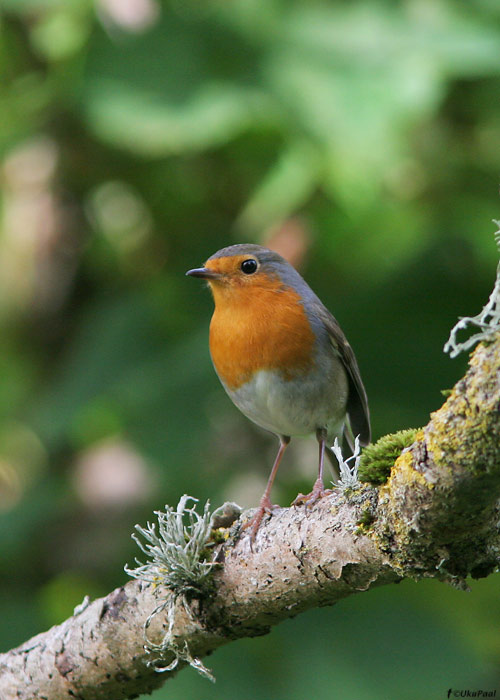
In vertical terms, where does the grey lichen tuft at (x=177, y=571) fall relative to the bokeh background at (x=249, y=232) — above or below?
below

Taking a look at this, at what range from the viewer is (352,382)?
3883 mm

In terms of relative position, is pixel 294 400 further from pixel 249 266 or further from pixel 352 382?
pixel 249 266

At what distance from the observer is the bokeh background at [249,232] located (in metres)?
4.17

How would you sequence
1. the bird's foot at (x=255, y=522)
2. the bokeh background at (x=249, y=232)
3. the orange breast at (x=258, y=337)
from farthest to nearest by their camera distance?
the bokeh background at (x=249, y=232) → the orange breast at (x=258, y=337) → the bird's foot at (x=255, y=522)

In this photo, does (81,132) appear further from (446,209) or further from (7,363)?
(446,209)

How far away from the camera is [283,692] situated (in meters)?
4.14

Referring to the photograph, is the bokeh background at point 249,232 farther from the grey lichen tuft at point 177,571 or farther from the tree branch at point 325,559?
the grey lichen tuft at point 177,571

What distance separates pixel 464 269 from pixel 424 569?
325 cm

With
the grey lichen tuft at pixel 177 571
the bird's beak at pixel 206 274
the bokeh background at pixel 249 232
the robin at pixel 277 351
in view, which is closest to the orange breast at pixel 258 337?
the robin at pixel 277 351

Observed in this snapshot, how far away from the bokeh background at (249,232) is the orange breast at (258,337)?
2.28 feet

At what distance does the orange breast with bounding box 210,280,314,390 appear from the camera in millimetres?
3508

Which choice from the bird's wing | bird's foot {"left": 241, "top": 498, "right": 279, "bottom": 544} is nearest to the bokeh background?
the bird's wing

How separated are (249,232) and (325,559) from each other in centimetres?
325

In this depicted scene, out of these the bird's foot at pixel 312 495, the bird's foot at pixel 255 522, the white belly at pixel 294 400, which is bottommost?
the bird's foot at pixel 255 522
